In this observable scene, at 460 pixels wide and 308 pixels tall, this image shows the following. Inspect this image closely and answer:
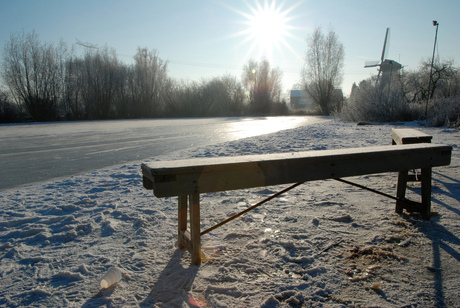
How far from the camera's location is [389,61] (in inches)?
2034

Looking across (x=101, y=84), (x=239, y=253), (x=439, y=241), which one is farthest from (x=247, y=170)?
(x=101, y=84)

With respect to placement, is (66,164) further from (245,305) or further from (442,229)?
(442,229)

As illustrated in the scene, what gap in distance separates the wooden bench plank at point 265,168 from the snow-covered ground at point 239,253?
0.59 m

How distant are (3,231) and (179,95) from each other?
4518 cm

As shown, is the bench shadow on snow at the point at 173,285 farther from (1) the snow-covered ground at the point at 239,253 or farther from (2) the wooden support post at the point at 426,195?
(2) the wooden support post at the point at 426,195

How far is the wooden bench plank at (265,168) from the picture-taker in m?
2.00

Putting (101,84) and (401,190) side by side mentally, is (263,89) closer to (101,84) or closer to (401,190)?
(101,84)

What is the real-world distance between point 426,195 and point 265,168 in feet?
6.08

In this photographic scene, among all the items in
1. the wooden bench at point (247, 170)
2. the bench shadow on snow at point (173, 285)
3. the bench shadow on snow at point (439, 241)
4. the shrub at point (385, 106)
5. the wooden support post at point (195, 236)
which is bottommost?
the bench shadow on snow at point (173, 285)

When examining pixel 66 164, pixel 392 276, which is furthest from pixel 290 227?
pixel 66 164

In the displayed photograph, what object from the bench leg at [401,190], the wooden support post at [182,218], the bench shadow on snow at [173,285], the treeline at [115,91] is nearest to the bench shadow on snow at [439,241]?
the bench leg at [401,190]

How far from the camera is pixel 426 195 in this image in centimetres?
301

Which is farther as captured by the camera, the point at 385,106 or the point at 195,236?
the point at 385,106

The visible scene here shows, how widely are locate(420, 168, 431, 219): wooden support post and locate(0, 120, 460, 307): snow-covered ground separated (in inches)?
4.9
